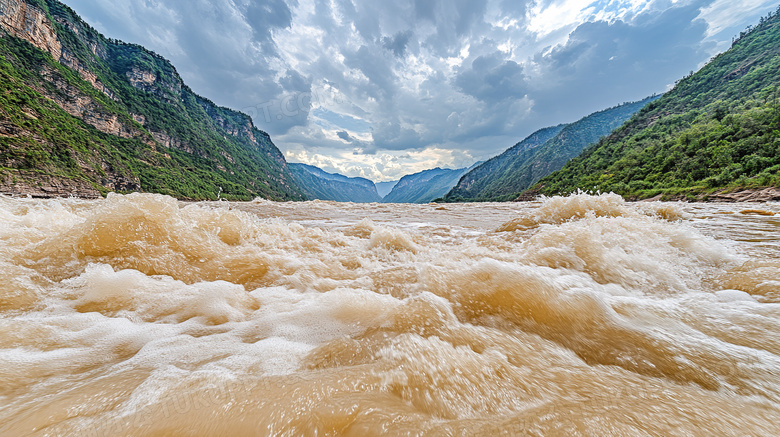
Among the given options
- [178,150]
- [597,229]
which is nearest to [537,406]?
[597,229]

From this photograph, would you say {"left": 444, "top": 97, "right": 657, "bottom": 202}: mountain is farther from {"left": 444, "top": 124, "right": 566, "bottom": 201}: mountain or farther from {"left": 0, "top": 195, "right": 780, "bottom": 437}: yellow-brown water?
{"left": 0, "top": 195, "right": 780, "bottom": 437}: yellow-brown water

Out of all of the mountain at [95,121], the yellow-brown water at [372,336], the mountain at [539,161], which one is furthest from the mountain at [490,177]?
the yellow-brown water at [372,336]

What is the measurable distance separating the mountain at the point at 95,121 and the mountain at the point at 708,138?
69115mm

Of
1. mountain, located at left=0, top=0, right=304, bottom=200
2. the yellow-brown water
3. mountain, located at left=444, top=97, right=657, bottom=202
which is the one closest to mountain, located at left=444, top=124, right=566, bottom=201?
mountain, located at left=444, top=97, right=657, bottom=202

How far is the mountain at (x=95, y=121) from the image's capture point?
40094mm

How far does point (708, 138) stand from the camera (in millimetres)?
28266

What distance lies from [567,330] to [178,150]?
426ft

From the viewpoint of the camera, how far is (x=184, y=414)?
113 centimetres

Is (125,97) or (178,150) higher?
(125,97)

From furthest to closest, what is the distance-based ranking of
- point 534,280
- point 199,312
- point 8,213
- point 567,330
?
point 8,213, point 534,280, point 199,312, point 567,330

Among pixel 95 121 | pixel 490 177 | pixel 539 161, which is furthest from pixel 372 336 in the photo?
pixel 490 177

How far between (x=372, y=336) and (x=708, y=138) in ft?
146

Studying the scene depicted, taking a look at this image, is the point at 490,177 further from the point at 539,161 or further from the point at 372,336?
the point at 372,336

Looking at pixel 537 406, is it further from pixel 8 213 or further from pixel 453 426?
pixel 8 213
